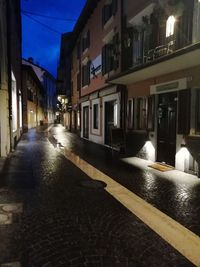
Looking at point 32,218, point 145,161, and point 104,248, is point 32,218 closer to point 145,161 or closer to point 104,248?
point 104,248

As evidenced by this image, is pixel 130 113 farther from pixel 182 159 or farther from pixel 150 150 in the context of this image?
pixel 182 159

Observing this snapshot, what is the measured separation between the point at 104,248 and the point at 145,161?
23.2ft

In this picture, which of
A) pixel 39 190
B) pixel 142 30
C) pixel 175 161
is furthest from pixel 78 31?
pixel 39 190

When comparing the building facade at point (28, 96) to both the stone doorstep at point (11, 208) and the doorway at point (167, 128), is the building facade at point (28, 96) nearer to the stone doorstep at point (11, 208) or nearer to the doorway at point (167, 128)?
the doorway at point (167, 128)

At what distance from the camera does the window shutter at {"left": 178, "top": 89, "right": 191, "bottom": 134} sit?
8.09 meters

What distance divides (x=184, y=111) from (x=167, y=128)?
3.95 feet

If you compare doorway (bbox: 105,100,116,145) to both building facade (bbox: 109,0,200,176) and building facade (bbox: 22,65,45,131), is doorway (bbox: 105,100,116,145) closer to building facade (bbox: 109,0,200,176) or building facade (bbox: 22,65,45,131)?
building facade (bbox: 109,0,200,176)

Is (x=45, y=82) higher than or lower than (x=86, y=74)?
higher

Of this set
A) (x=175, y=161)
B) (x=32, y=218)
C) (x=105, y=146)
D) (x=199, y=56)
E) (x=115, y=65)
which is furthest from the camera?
(x=105, y=146)

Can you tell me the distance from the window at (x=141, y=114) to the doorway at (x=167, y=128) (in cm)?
94

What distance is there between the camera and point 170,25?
29.5 feet

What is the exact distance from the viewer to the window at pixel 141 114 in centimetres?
1070

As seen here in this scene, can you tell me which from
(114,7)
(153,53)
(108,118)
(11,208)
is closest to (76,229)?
(11,208)

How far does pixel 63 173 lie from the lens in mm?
8133
